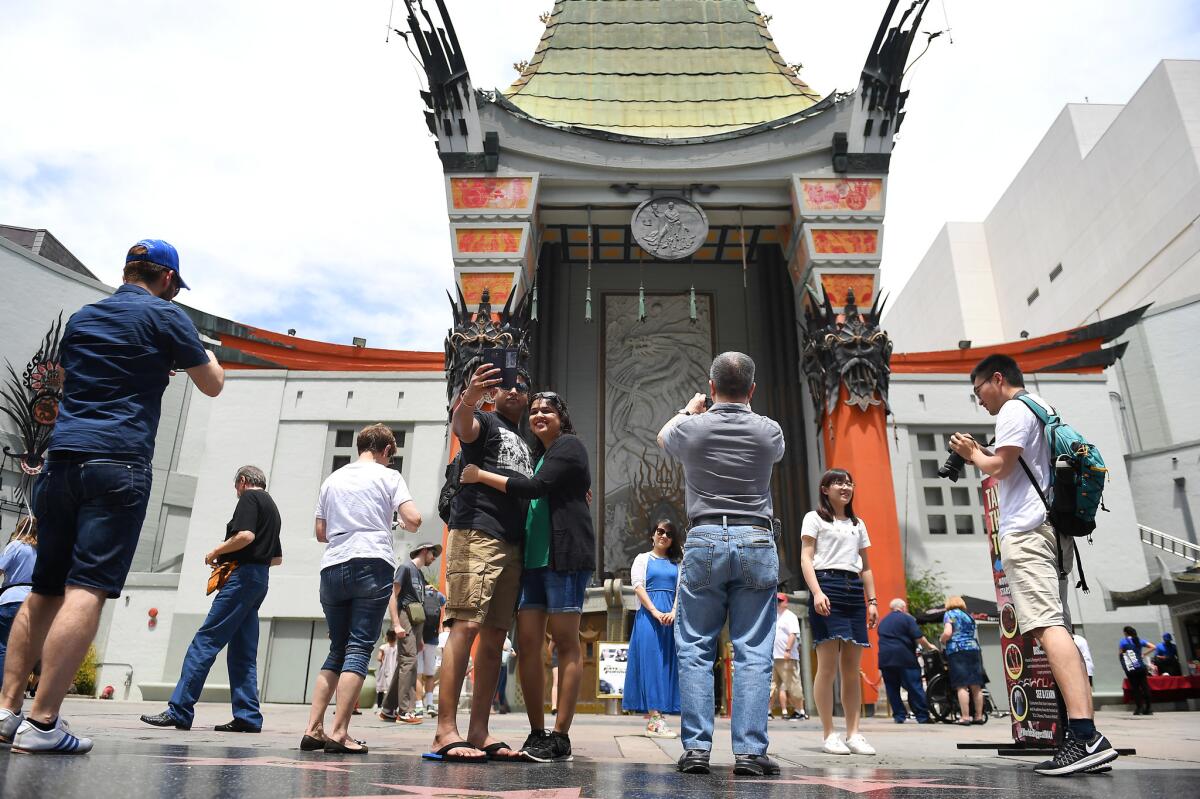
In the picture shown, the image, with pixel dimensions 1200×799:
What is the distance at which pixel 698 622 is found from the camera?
3.45m

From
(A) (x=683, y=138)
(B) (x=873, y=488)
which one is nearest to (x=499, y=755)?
(B) (x=873, y=488)

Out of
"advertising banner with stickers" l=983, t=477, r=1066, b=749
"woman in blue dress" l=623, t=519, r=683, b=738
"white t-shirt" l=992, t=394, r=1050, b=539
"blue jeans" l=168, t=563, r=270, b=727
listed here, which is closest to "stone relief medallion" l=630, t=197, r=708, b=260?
"woman in blue dress" l=623, t=519, r=683, b=738

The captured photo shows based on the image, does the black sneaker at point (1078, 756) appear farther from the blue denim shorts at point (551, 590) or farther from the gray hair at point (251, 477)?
the gray hair at point (251, 477)

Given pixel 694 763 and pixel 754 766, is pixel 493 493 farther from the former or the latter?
pixel 754 766

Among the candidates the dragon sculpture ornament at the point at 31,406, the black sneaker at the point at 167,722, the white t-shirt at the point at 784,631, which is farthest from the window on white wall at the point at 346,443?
the black sneaker at the point at 167,722

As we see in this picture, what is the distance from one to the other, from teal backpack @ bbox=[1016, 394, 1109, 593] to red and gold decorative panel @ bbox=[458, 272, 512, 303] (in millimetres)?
11237

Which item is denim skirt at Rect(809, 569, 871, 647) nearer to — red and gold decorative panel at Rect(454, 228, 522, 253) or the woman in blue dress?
the woman in blue dress

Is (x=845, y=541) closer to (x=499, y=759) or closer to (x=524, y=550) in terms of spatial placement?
(x=524, y=550)

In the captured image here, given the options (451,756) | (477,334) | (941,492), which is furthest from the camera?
(941,492)

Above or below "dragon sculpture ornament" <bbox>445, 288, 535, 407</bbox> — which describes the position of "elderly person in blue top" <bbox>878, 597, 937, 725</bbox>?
below

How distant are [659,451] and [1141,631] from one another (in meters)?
9.73

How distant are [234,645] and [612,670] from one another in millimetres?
4110

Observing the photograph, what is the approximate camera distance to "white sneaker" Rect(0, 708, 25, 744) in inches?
113

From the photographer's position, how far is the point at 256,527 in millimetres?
5168
